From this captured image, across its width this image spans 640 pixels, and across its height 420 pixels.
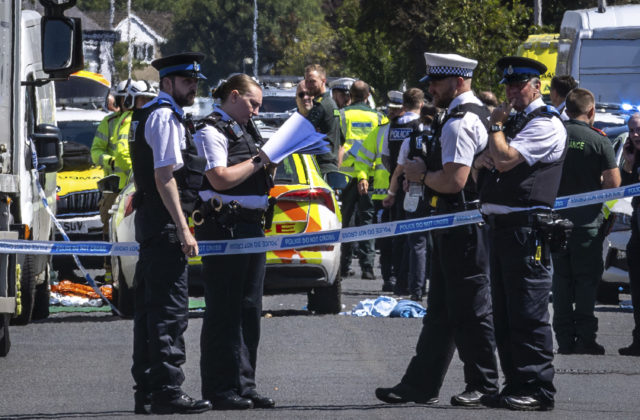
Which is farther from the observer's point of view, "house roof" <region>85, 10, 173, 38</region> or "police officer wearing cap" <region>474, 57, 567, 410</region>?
"house roof" <region>85, 10, 173, 38</region>

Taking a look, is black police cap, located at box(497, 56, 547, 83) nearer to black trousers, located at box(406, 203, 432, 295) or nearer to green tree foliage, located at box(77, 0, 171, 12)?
black trousers, located at box(406, 203, 432, 295)

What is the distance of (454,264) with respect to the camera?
27.2 ft

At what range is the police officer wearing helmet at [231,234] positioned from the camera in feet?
27.2

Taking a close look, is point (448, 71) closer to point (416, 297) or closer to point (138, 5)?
point (416, 297)

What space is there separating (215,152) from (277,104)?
824 inches

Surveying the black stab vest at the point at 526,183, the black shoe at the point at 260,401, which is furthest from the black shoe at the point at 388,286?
the black shoe at the point at 260,401

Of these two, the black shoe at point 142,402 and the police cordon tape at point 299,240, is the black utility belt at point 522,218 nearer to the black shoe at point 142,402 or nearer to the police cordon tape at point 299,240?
the police cordon tape at point 299,240

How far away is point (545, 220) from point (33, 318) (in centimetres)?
615

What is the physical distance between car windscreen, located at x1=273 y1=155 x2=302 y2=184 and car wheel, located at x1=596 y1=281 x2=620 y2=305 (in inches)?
149

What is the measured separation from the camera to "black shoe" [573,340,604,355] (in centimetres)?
1126

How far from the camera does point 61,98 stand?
34.0 m

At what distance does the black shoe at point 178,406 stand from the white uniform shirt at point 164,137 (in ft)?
4.08

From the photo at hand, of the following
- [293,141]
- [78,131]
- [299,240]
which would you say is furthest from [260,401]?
[78,131]

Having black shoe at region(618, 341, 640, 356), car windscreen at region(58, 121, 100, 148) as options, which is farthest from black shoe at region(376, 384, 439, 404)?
car windscreen at region(58, 121, 100, 148)
